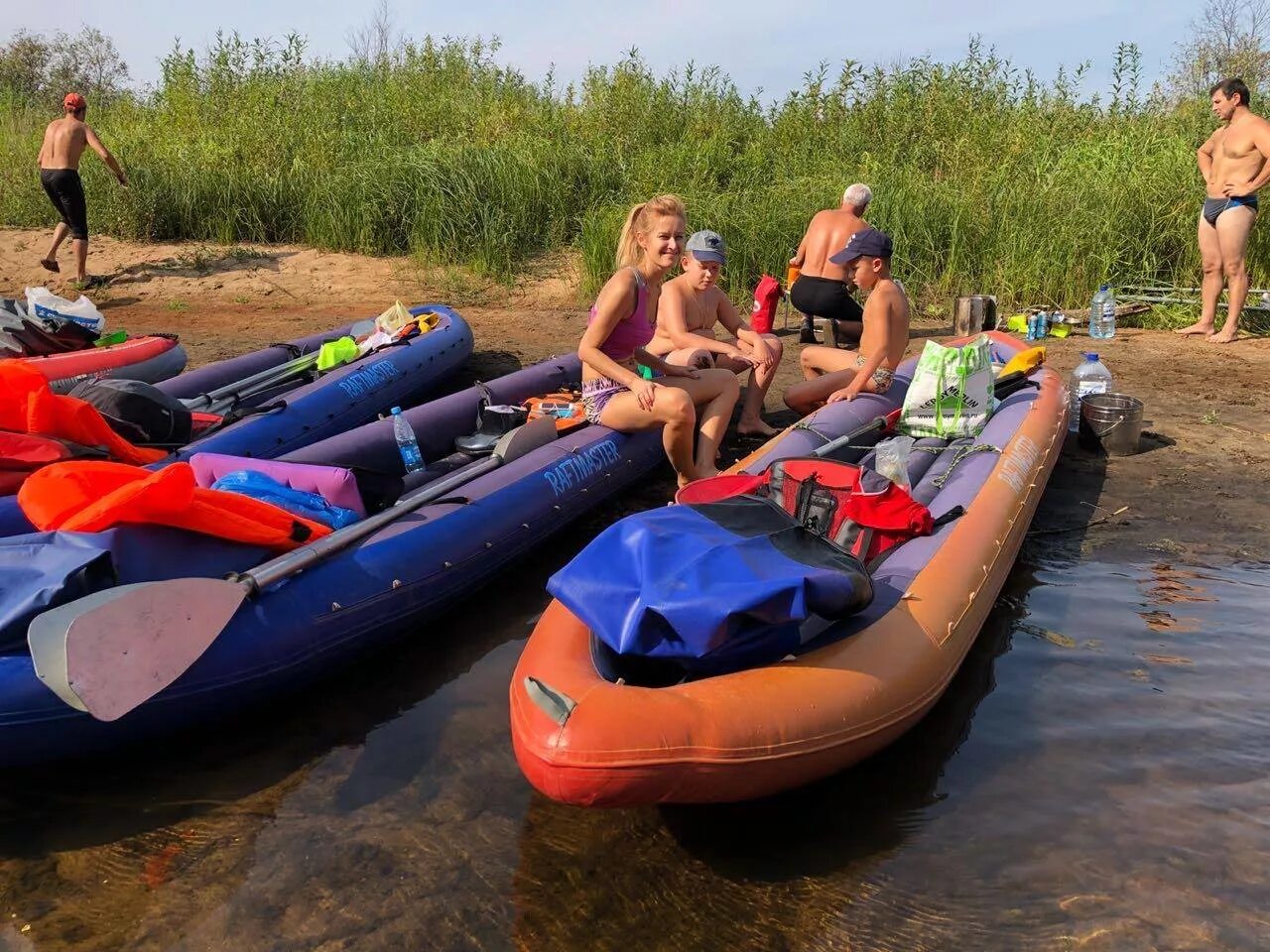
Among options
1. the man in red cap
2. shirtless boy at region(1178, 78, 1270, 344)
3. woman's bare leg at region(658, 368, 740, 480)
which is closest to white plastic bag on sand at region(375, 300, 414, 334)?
woman's bare leg at region(658, 368, 740, 480)

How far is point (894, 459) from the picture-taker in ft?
14.8

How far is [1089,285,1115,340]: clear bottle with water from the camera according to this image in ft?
27.1

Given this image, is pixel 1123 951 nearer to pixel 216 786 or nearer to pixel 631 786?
pixel 631 786

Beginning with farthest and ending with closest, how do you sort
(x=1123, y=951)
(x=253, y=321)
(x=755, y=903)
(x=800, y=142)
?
(x=800, y=142), (x=253, y=321), (x=755, y=903), (x=1123, y=951)

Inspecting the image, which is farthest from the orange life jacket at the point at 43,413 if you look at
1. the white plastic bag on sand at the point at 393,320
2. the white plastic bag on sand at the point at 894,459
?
the white plastic bag on sand at the point at 894,459

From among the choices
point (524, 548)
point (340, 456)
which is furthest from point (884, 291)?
point (340, 456)

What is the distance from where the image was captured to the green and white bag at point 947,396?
5.19 meters

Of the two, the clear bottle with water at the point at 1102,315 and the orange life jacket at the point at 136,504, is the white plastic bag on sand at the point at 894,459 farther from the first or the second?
the clear bottle with water at the point at 1102,315

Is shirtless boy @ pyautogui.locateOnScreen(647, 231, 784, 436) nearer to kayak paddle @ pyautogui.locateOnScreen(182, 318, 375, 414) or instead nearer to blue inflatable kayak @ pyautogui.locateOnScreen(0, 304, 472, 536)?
blue inflatable kayak @ pyautogui.locateOnScreen(0, 304, 472, 536)

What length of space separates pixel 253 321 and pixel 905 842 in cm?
858

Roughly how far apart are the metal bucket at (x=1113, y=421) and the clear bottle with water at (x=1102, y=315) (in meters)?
2.72

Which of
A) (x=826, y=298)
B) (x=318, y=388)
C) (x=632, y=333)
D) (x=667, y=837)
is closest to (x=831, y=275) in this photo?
(x=826, y=298)

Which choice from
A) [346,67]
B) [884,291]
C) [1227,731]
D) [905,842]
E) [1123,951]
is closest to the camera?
[1123,951]

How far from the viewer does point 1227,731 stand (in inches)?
123
